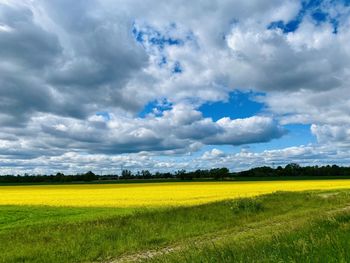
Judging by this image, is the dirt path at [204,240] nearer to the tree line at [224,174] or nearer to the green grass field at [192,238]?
the green grass field at [192,238]

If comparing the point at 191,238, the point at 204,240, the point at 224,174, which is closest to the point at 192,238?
the point at 191,238

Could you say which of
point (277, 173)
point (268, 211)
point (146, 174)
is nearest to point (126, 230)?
point (268, 211)

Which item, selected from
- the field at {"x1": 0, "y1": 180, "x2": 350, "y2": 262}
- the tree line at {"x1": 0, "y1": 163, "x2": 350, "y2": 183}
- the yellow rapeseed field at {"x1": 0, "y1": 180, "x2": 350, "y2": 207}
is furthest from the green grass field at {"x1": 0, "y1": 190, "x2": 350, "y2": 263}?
the tree line at {"x1": 0, "y1": 163, "x2": 350, "y2": 183}

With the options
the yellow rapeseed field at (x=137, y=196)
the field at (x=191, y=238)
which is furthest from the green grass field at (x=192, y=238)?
the yellow rapeseed field at (x=137, y=196)

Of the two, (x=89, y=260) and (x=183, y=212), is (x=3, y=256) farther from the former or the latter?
(x=183, y=212)

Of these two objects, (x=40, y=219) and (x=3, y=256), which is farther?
(x=40, y=219)

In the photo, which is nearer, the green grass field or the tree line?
the green grass field

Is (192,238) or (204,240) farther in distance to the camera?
(192,238)

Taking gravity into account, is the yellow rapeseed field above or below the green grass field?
above

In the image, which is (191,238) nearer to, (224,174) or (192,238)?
(192,238)

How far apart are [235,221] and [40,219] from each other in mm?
14922

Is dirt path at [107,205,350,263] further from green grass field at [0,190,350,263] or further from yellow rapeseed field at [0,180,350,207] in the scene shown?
yellow rapeseed field at [0,180,350,207]

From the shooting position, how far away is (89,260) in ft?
42.5

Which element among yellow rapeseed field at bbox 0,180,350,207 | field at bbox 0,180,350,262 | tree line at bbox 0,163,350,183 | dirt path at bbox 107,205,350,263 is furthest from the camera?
tree line at bbox 0,163,350,183
